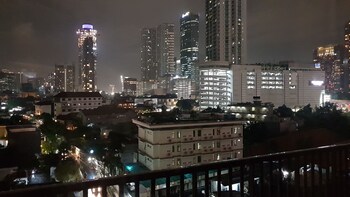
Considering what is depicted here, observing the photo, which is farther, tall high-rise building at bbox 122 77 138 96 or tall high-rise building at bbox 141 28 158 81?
tall high-rise building at bbox 141 28 158 81

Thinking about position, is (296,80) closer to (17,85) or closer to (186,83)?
(186,83)

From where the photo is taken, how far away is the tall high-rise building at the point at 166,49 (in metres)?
101

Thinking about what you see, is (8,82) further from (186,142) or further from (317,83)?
(186,142)

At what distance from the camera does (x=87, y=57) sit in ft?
268

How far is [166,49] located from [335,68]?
52336mm

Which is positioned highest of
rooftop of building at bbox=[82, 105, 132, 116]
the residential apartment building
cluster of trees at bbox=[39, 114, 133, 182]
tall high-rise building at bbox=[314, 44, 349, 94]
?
tall high-rise building at bbox=[314, 44, 349, 94]

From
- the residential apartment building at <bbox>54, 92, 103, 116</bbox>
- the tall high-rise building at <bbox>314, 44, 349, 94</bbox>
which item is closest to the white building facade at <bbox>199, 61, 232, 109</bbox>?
the residential apartment building at <bbox>54, 92, 103, 116</bbox>

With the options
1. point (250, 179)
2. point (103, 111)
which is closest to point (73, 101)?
point (103, 111)

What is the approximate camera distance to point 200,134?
47.9 ft

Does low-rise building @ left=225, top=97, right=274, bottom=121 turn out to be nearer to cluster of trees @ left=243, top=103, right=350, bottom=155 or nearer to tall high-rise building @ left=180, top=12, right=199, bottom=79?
cluster of trees @ left=243, top=103, right=350, bottom=155

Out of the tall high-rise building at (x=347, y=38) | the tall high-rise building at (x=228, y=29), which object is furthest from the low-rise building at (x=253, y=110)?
the tall high-rise building at (x=347, y=38)

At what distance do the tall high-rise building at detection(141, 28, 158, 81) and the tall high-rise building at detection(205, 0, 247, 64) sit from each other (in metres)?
54.7

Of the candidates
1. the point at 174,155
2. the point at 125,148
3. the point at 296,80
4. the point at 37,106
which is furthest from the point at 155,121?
the point at 296,80

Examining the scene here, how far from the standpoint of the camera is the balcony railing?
5.23 ft
